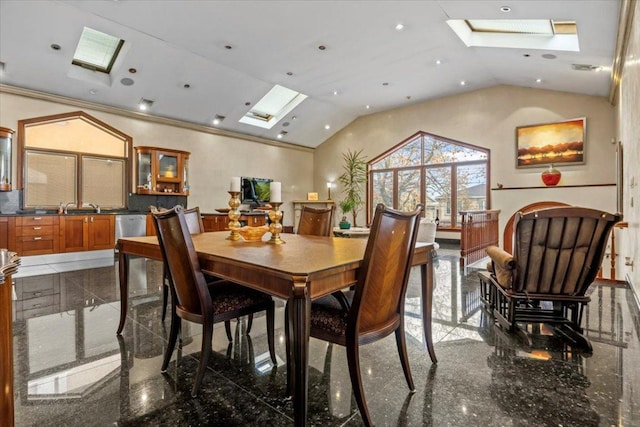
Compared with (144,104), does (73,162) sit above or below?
below

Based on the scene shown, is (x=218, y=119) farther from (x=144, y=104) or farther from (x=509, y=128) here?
(x=509, y=128)

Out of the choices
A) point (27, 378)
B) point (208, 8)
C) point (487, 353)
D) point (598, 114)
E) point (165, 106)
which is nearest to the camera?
point (27, 378)

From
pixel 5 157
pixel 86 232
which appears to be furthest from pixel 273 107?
pixel 5 157

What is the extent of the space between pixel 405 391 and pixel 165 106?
745 cm

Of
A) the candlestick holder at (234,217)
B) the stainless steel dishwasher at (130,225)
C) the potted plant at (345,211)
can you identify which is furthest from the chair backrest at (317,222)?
the stainless steel dishwasher at (130,225)

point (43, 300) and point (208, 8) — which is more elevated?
point (208, 8)

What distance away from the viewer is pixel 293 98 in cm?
882

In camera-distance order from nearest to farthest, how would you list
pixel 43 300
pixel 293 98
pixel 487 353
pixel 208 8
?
pixel 487 353, pixel 43 300, pixel 208 8, pixel 293 98

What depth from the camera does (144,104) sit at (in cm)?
683

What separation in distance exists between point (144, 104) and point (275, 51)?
321 cm

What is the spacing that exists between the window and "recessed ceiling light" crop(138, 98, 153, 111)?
733 mm

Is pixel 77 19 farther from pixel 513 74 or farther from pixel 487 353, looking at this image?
pixel 513 74

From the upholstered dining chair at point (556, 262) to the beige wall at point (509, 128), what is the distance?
498 centimetres

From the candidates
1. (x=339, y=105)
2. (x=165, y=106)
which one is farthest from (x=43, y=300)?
(x=339, y=105)
